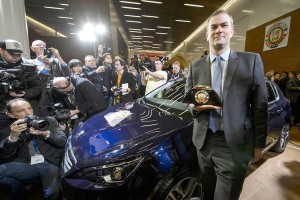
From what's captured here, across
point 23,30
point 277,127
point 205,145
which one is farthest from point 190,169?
point 23,30

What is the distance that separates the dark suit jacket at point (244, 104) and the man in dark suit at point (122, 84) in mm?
2913

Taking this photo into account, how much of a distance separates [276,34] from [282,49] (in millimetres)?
659

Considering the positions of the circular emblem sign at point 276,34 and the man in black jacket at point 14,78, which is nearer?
the man in black jacket at point 14,78

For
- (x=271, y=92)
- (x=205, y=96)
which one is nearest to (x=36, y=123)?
(x=205, y=96)

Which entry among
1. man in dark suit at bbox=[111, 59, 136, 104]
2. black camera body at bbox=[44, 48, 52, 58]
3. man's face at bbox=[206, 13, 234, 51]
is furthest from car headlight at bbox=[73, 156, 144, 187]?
black camera body at bbox=[44, 48, 52, 58]

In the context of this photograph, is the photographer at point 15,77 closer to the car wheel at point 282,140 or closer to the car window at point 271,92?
the car window at point 271,92

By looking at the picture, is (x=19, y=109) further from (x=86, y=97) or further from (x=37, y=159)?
(x=86, y=97)

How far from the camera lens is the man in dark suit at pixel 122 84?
12.7 feet

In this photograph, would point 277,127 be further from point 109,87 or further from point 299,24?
point 299,24

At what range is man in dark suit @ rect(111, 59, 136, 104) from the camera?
152 inches

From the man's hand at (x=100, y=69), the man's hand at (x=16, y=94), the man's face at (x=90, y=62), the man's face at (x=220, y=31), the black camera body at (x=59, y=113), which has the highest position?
the man's face at (x=220, y=31)

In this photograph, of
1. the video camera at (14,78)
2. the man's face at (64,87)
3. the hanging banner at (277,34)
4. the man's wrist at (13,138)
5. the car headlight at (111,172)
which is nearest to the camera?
the car headlight at (111,172)

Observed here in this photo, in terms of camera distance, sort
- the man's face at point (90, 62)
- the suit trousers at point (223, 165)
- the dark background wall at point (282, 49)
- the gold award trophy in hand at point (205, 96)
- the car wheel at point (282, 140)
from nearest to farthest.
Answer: the gold award trophy in hand at point (205, 96)
the suit trousers at point (223, 165)
the car wheel at point (282, 140)
the man's face at point (90, 62)
the dark background wall at point (282, 49)

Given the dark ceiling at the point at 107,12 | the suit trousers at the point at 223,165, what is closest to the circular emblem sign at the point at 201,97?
the suit trousers at the point at 223,165
